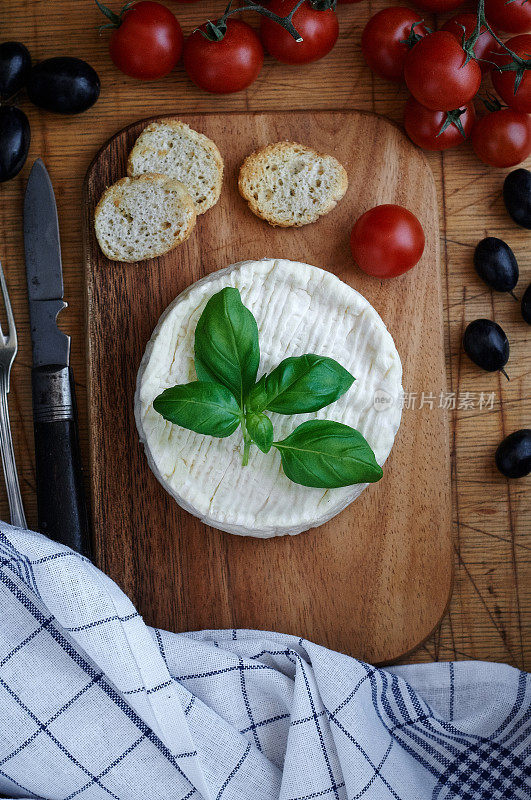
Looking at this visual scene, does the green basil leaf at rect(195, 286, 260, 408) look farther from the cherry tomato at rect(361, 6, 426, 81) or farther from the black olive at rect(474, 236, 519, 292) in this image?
the cherry tomato at rect(361, 6, 426, 81)

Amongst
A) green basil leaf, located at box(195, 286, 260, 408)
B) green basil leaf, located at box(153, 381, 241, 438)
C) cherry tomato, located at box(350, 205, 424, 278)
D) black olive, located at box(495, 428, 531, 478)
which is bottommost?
black olive, located at box(495, 428, 531, 478)

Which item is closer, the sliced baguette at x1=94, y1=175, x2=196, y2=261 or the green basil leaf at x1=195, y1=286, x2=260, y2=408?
the green basil leaf at x1=195, y1=286, x2=260, y2=408

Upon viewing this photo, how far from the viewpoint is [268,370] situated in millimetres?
1857

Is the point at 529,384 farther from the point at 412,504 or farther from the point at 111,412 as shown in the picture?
the point at 111,412

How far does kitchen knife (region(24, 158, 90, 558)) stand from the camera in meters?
1.93

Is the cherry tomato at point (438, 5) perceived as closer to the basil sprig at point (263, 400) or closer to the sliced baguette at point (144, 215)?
the sliced baguette at point (144, 215)

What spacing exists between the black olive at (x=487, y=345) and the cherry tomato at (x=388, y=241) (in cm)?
27

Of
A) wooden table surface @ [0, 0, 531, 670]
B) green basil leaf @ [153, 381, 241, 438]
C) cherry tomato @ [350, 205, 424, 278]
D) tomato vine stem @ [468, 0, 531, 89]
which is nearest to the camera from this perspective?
green basil leaf @ [153, 381, 241, 438]

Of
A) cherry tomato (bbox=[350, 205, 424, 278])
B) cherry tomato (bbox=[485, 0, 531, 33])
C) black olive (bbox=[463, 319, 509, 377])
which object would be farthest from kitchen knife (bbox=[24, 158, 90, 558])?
cherry tomato (bbox=[485, 0, 531, 33])

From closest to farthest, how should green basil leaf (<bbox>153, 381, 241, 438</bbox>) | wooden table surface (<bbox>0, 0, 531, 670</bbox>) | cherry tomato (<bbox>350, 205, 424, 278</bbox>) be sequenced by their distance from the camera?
1. green basil leaf (<bbox>153, 381, 241, 438</bbox>)
2. cherry tomato (<bbox>350, 205, 424, 278</bbox>)
3. wooden table surface (<bbox>0, 0, 531, 670</bbox>)

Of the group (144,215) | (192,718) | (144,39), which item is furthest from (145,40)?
(192,718)

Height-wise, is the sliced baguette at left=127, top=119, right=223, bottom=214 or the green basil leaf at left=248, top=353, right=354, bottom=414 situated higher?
the sliced baguette at left=127, top=119, right=223, bottom=214

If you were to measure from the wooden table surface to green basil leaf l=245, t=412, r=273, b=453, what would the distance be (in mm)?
610

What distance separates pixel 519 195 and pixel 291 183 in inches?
26.2
